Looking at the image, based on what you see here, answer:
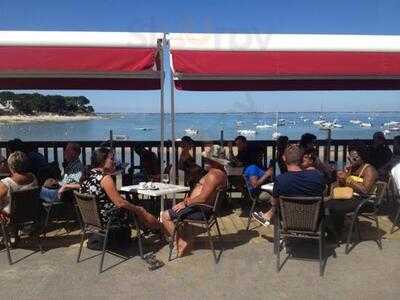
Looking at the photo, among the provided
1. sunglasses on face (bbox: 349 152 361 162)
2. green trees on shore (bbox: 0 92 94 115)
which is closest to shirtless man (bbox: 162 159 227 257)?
sunglasses on face (bbox: 349 152 361 162)

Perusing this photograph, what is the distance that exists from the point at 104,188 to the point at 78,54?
1515 millimetres

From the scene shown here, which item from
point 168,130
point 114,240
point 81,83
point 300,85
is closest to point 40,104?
point 168,130

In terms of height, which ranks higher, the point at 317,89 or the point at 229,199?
the point at 317,89

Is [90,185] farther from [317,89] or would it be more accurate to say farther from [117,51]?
[317,89]

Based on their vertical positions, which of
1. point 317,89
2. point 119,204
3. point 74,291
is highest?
point 317,89

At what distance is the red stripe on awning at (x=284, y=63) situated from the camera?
5.62 m

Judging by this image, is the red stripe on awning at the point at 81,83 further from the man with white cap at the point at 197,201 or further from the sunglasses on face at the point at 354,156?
the sunglasses on face at the point at 354,156

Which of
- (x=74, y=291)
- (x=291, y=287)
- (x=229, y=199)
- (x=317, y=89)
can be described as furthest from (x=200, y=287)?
(x=317, y=89)

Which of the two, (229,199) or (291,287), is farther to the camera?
(229,199)

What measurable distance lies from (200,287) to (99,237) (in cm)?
160

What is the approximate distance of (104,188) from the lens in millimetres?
5195

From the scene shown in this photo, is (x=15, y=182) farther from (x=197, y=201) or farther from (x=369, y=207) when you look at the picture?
(x=369, y=207)

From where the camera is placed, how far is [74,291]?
14.6 ft

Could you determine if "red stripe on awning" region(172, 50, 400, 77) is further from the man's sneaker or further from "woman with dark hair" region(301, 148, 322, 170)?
the man's sneaker
